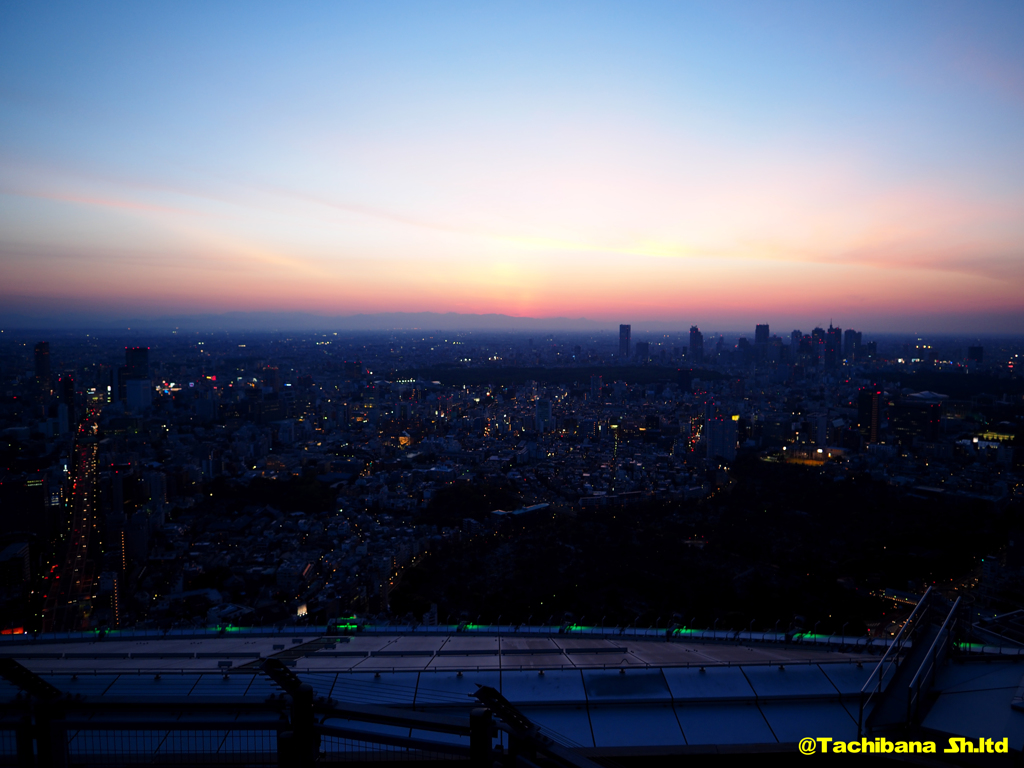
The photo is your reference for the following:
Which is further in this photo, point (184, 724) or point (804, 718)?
point (804, 718)

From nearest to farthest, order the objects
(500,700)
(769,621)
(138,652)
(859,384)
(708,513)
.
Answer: (500,700) < (138,652) < (769,621) < (708,513) < (859,384)

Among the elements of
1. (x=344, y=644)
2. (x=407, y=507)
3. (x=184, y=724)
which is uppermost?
(x=184, y=724)

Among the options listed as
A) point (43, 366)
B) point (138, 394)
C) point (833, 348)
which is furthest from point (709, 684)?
point (833, 348)

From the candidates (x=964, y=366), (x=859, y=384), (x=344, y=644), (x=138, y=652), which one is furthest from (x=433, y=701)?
(x=964, y=366)

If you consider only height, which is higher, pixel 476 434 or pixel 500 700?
pixel 500 700

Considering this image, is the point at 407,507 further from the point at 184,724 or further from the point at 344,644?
the point at 184,724

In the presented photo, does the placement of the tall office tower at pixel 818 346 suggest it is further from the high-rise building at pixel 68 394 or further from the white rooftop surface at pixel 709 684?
the white rooftop surface at pixel 709 684
